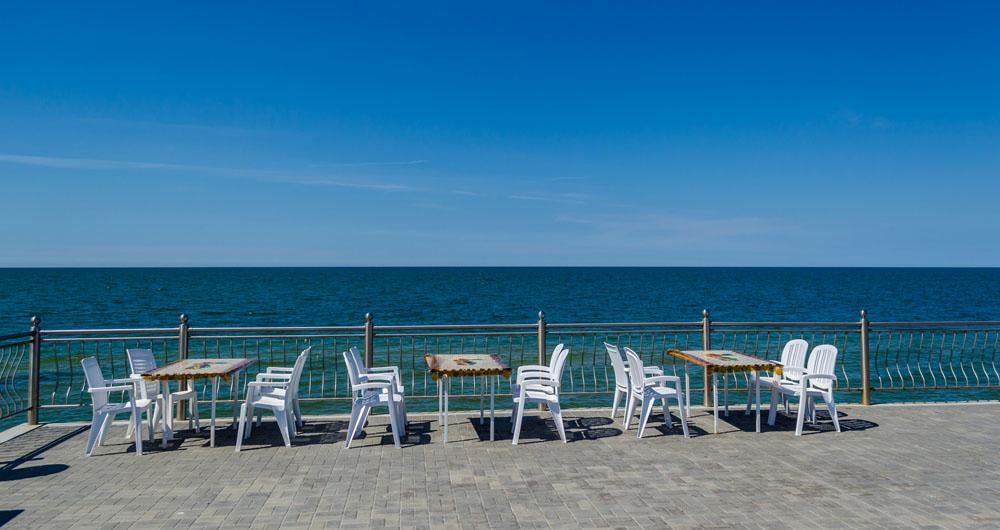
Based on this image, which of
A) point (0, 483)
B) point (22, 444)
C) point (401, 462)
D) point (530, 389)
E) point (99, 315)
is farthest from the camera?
point (99, 315)

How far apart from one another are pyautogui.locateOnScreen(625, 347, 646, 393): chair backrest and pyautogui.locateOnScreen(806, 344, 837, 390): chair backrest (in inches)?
90.2

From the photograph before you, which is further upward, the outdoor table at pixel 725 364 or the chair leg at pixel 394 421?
the outdoor table at pixel 725 364

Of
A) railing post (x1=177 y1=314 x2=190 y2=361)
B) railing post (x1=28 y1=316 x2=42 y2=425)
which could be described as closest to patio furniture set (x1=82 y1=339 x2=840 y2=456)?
railing post (x1=177 y1=314 x2=190 y2=361)

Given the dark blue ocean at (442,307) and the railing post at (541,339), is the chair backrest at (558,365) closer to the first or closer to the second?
the railing post at (541,339)

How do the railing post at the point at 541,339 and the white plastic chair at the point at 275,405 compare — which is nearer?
the white plastic chair at the point at 275,405

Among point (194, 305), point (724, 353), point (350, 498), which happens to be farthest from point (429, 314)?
point (350, 498)

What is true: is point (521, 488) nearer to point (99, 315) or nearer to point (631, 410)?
point (631, 410)

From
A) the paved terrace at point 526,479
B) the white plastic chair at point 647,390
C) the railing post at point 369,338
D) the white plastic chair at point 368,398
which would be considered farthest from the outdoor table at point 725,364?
the railing post at point 369,338

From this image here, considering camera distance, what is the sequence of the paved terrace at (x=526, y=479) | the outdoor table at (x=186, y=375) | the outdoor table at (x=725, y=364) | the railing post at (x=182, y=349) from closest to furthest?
the paved terrace at (x=526, y=479), the outdoor table at (x=186, y=375), the outdoor table at (x=725, y=364), the railing post at (x=182, y=349)

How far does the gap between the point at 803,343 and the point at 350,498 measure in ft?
20.5

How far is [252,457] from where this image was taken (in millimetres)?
6520

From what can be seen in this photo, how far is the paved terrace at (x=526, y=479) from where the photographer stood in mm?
4816

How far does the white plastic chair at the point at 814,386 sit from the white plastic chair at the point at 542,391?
277cm

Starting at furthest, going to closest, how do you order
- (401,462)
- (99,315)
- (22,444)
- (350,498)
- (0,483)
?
(99,315) < (22,444) < (401,462) < (0,483) < (350,498)
